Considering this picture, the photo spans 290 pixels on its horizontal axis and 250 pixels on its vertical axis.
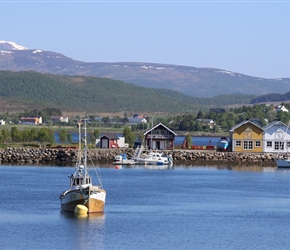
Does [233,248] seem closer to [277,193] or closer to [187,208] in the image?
[187,208]

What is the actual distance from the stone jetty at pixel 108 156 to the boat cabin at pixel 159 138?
7.47 ft

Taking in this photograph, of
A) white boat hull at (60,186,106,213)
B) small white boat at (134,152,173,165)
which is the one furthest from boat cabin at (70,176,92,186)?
small white boat at (134,152,173,165)

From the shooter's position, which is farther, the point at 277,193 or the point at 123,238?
the point at 277,193

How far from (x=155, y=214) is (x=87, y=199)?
10.6 feet

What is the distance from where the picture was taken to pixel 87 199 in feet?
134

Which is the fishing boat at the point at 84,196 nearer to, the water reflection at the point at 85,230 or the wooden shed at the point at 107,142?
the water reflection at the point at 85,230

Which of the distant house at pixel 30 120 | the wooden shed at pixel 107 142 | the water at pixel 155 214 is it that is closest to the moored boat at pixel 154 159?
the wooden shed at pixel 107 142

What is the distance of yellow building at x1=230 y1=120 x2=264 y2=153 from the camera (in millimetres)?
80062

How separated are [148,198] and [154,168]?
23.9m

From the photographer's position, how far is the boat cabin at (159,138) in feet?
268

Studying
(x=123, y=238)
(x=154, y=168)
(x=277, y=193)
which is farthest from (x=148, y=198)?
(x=154, y=168)

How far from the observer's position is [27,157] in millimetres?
75688

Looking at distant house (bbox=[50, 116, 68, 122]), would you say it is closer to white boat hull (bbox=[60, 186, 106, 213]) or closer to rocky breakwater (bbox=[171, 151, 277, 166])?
rocky breakwater (bbox=[171, 151, 277, 166])

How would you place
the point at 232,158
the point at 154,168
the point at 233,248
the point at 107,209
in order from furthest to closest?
the point at 232,158, the point at 154,168, the point at 107,209, the point at 233,248
